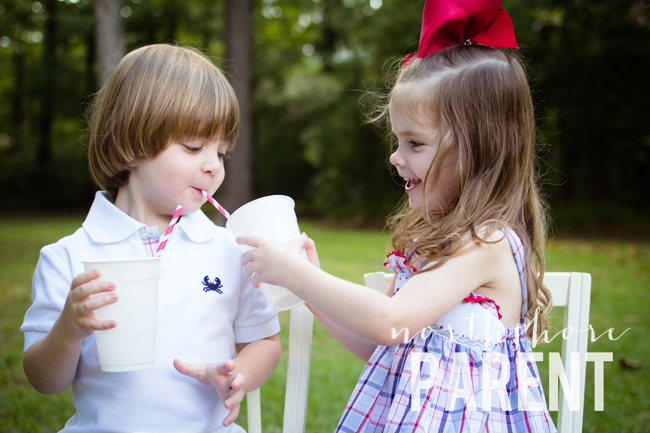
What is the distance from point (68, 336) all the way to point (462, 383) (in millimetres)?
1146

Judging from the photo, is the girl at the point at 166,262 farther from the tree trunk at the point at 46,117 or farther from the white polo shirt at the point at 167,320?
the tree trunk at the point at 46,117

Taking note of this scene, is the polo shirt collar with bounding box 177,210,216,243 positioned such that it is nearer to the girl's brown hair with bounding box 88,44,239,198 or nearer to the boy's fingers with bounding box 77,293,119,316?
the girl's brown hair with bounding box 88,44,239,198

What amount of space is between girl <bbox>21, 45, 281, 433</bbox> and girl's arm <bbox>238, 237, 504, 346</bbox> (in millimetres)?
275

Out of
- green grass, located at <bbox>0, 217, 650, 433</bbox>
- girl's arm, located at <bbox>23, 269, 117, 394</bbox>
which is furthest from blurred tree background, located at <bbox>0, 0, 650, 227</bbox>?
girl's arm, located at <bbox>23, 269, 117, 394</bbox>

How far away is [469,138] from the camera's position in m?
1.58

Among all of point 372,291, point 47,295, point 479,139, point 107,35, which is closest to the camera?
point 372,291

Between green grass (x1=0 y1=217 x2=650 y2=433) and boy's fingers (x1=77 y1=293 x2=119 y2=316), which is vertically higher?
boy's fingers (x1=77 y1=293 x2=119 y2=316)

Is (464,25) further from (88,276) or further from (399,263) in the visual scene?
(88,276)

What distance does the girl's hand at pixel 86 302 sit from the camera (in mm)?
1201

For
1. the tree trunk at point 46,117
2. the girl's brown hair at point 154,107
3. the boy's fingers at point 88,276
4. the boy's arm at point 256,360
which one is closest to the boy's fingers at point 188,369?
the boy's arm at point 256,360

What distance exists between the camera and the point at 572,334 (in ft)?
5.49

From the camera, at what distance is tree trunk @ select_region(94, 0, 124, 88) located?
6.35m

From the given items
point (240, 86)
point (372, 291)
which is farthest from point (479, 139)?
point (240, 86)

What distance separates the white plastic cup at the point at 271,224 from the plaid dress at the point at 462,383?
425 mm
